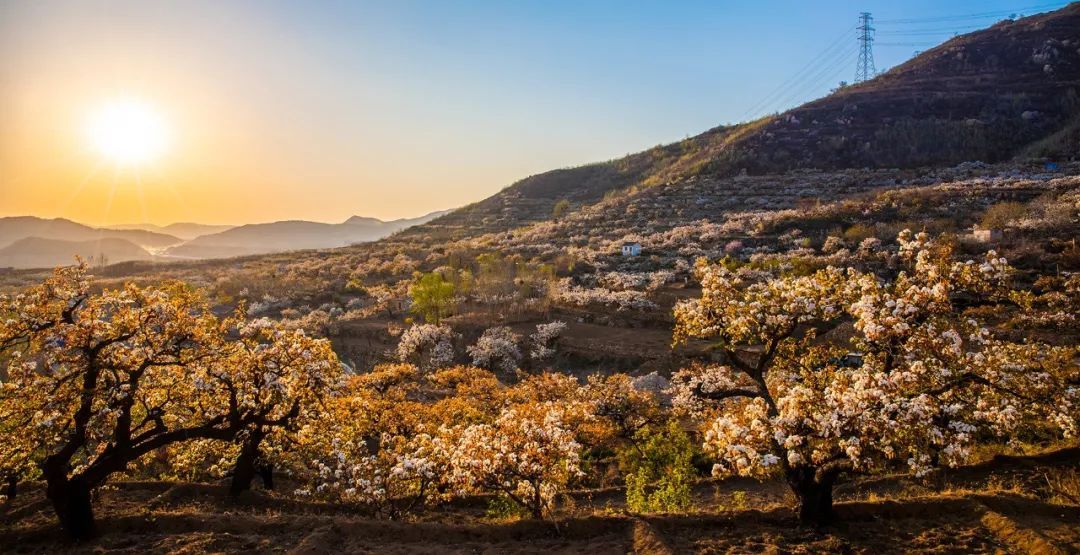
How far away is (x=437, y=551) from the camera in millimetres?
12125

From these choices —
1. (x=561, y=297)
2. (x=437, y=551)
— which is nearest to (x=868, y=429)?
(x=437, y=551)

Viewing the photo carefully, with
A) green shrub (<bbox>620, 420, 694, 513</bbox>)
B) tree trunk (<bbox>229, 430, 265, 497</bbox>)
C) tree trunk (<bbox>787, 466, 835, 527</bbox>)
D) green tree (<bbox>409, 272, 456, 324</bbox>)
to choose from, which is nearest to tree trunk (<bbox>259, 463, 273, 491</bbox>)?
tree trunk (<bbox>229, 430, 265, 497</bbox>)

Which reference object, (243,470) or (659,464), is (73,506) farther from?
(659,464)

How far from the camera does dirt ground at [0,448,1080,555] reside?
11391mm

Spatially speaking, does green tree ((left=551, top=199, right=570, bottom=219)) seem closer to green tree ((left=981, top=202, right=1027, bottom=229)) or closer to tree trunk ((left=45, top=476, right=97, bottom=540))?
green tree ((left=981, top=202, right=1027, bottom=229))

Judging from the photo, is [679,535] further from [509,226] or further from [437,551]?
[509,226]

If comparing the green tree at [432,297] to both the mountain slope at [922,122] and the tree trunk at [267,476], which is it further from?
the mountain slope at [922,122]

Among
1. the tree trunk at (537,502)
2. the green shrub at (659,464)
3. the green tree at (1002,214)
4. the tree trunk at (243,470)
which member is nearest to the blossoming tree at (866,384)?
the tree trunk at (537,502)

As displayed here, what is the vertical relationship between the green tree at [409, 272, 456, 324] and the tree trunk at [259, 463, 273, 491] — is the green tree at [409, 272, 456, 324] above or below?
above

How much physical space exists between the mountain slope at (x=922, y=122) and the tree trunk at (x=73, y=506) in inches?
4296

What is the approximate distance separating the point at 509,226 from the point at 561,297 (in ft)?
257

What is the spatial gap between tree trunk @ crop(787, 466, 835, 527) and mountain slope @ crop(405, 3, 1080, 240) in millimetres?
105549

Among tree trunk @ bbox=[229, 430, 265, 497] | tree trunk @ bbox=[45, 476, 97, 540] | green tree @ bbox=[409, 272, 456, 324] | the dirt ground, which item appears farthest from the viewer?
green tree @ bbox=[409, 272, 456, 324]

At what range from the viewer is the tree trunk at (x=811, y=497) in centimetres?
1209
